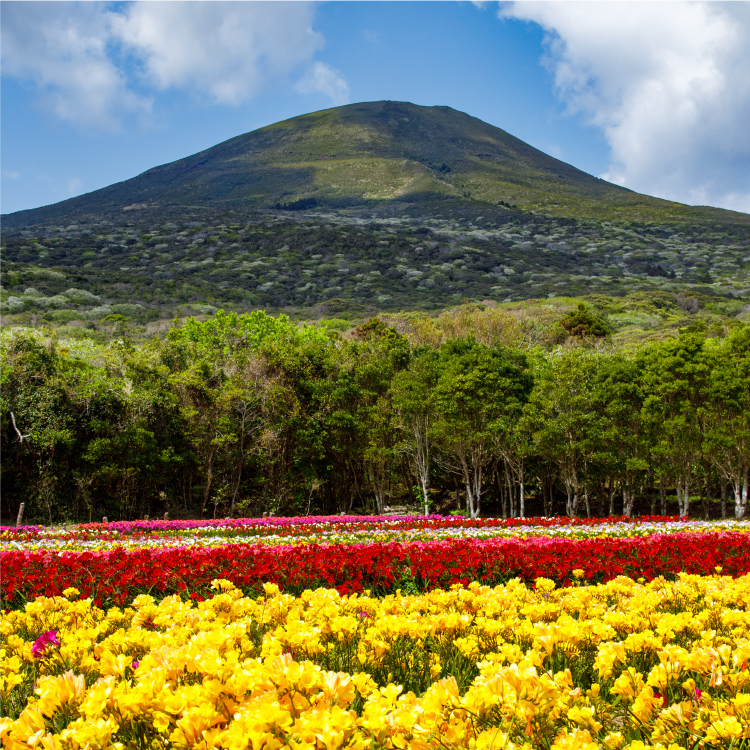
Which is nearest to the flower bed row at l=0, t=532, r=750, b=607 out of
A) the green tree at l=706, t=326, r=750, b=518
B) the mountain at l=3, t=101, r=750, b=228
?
the green tree at l=706, t=326, r=750, b=518

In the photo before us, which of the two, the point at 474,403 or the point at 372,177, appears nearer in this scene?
the point at 474,403

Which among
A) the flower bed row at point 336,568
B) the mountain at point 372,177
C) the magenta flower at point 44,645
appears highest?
the mountain at point 372,177

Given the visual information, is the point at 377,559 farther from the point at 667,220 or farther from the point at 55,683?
the point at 667,220

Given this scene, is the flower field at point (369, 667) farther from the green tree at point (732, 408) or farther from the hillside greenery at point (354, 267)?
the hillside greenery at point (354, 267)

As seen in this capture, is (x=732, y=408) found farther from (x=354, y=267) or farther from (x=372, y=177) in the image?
(x=372, y=177)

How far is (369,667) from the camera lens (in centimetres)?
305

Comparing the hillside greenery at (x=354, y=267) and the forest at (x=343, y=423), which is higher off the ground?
the hillside greenery at (x=354, y=267)

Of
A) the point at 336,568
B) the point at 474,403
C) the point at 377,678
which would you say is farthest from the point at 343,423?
the point at 377,678

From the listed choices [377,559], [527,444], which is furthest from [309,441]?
[377,559]

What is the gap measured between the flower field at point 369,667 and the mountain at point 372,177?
4803 inches

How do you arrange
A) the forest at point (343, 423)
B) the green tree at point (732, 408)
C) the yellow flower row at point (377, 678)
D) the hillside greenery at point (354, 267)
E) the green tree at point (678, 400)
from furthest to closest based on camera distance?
the hillside greenery at point (354, 267), the forest at point (343, 423), the green tree at point (678, 400), the green tree at point (732, 408), the yellow flower row at point (377, 678)

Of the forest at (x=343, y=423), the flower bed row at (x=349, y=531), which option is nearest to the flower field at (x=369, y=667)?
the flower bed row at (x=349, y=531)

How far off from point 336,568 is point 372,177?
145823 mm

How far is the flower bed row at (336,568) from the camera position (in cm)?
653
